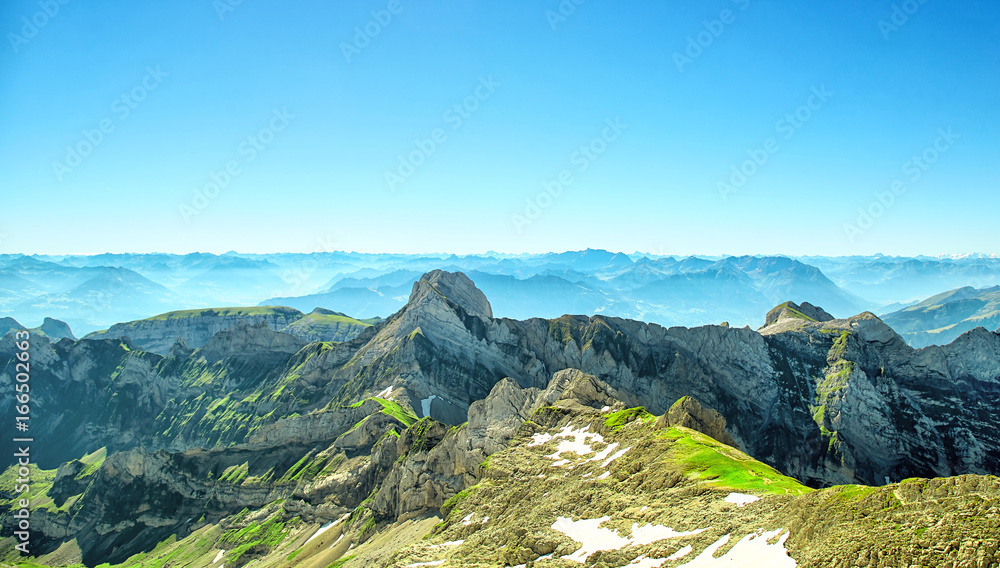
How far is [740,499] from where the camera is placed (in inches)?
1558

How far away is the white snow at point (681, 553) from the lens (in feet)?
113

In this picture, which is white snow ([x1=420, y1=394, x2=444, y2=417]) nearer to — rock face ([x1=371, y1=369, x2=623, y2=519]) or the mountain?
the mountain

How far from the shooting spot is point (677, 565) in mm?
33438

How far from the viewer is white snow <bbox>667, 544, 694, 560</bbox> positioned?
1358 inches

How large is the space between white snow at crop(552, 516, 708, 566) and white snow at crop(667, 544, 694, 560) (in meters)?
0.86

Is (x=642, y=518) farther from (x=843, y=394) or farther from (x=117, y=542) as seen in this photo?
(x=117, y=542)

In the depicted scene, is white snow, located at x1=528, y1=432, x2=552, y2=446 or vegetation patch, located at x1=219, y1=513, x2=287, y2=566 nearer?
white snow, located at x1=528, y1=432, x2=552, y2=446

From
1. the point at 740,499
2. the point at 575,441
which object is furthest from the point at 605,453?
the point at 740,499

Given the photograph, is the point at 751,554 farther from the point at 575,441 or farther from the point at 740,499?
the point at 575,441

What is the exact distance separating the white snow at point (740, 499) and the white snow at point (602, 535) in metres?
4.21

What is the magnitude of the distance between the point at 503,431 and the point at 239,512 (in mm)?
102933

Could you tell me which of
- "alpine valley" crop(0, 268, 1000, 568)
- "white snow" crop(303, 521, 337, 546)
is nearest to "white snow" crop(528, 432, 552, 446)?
"alpine valley" crop(0, 268, 1000, 568)

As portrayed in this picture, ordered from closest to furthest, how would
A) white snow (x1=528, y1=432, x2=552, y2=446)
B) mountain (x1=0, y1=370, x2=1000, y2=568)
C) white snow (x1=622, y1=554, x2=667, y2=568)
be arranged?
mountain (x1=0, y1=370, x2=1000, y2=568), white snow (x1=622, y1=554, x2=667, y2=568), white snow (x1=528, y1=432, x2=552, y2=446)

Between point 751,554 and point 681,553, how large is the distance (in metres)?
5.38
